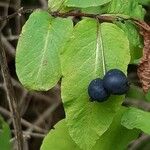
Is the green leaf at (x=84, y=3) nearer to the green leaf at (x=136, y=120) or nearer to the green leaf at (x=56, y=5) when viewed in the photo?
the green leaf at (x=56, y=5)

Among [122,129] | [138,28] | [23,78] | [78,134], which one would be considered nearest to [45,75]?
[23,78]

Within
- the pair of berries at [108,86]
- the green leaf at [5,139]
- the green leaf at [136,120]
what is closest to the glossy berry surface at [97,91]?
the pair of berries at [108,86]

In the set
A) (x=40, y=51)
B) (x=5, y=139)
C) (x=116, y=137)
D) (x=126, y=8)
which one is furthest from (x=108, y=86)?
(x=5, y=139)

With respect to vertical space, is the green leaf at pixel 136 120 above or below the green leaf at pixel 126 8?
below

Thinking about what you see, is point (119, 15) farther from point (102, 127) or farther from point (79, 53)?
point (102, 127)

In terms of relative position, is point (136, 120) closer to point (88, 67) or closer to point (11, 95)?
point (88, 67)

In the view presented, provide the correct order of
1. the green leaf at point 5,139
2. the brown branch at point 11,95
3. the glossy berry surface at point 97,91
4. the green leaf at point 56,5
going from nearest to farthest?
1. the glossy berry surface at point 97,91
2. the green leaf at point 56,5
3. the brown branch at point 11,95
4. the green leaf at point 5,139

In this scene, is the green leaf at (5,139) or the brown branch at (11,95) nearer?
the brown branch at (11,95)
